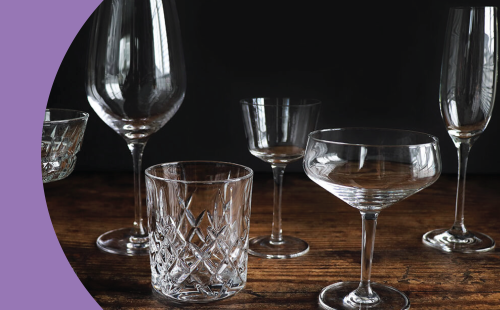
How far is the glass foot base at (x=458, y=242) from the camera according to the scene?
0.90 metres

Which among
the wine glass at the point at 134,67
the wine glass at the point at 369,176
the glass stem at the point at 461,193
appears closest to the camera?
the wine glass at the point at 369,176

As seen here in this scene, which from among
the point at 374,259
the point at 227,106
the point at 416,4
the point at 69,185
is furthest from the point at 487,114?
the point at 69,185

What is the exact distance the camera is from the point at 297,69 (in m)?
1.30

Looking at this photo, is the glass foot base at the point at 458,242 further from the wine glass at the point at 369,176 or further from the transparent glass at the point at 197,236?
the transparent glass at the point at 197,236

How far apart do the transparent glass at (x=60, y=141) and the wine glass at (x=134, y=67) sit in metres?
0.08

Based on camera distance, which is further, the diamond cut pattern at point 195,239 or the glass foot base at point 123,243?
the glass foot base at point 123,243

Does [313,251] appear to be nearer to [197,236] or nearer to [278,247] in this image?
[278,247]

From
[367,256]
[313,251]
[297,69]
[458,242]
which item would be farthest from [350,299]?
[297,69]

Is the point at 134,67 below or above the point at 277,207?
above

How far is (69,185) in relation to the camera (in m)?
1.18

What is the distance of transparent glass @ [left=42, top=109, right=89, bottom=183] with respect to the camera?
36.0 inches

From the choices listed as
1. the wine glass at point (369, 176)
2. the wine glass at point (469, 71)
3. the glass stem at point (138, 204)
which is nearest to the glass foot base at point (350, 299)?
the wine glass at point (369, 176)

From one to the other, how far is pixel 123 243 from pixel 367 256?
37 cm

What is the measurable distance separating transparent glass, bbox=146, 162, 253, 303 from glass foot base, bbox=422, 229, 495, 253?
329 millimetres
